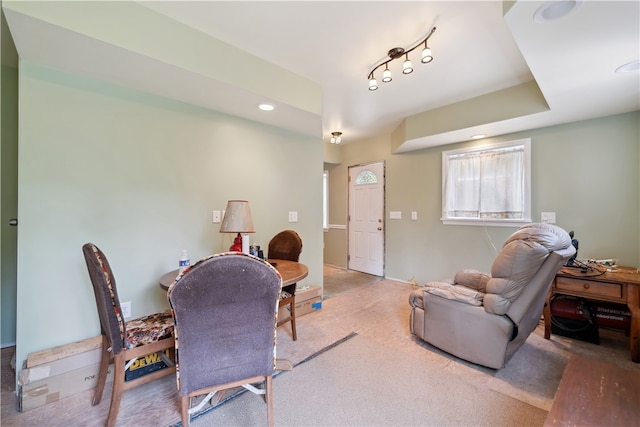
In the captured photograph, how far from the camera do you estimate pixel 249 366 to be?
4.31ft

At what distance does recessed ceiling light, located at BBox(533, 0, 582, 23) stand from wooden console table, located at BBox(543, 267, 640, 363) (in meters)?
2.05

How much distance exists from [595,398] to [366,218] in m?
3.91

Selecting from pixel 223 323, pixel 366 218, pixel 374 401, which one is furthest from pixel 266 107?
pixel 366 218

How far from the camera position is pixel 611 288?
2.14 meters

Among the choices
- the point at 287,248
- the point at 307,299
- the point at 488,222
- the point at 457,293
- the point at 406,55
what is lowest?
the point at 307,299

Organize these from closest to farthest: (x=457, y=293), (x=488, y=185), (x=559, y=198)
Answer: (x=457, y=293)
(x=559, y=198)
(x=488, y=185)

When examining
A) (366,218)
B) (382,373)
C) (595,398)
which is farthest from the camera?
(366,218)

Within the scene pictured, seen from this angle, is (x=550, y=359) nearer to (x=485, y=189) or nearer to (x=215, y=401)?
(x=485, y=189)

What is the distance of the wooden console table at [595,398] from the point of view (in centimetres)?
107

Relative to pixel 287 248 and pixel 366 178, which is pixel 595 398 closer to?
pixel 287 248

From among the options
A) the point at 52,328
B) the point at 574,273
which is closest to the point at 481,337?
the point at 574,273

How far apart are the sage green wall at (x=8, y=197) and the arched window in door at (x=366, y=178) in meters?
4.45

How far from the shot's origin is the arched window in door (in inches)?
192

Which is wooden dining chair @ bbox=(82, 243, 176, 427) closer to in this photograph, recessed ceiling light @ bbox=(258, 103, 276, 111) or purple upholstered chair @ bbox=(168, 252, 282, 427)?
purple upholstered chair @ bbox=(168, 252, 282, 427)
